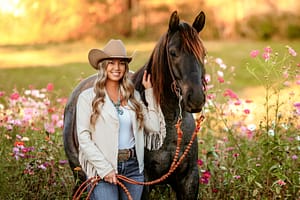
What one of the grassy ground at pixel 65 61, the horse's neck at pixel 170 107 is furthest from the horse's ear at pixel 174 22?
the grassy ground at pixel 65 61

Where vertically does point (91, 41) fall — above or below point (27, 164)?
above

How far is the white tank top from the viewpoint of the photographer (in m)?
3.56

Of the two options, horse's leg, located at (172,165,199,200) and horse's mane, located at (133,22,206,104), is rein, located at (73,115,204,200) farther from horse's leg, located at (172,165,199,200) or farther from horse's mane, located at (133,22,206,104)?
horse's mane, located at (133,22,206,104)

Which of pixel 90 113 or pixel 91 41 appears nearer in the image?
pixel 90 113

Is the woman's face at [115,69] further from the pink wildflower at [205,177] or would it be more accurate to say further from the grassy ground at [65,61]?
the grassy ground at [65,61]

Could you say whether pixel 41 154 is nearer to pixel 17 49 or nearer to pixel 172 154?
pixel 172 154

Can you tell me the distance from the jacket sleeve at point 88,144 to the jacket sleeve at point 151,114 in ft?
1.18

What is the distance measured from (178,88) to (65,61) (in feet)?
36.6

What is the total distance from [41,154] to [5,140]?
0.37m

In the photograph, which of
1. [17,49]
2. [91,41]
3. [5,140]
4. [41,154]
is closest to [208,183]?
[41,154]

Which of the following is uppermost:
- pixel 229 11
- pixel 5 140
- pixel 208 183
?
pixel 229 11

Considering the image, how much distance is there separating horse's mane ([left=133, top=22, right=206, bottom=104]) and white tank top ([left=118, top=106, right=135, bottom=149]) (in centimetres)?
23

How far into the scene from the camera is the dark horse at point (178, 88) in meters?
3.28

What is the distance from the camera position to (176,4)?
17.8 m
